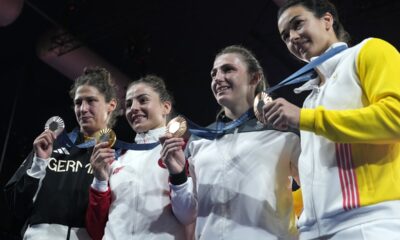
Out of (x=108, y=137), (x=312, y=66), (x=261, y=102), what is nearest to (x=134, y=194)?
(x=108, y=137)

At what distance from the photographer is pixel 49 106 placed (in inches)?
297

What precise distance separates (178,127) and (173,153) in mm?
148

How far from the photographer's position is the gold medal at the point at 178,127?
2205 mm

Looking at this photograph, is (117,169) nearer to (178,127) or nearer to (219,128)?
(178,127)

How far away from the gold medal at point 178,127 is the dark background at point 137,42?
3604 millimetres

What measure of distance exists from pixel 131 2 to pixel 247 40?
67.4 inches

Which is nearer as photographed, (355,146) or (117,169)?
(355,146)

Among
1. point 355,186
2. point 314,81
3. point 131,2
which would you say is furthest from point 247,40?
point 355,186

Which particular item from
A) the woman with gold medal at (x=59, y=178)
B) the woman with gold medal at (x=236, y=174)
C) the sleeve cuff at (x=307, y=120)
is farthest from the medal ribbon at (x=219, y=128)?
the woman with gold medal at (x=59, y=178)

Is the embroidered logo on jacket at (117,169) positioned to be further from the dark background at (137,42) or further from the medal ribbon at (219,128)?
the dark background at (137,42)

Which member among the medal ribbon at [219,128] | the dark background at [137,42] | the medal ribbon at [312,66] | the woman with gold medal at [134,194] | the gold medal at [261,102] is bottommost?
the woman with gold medal at [134,194]

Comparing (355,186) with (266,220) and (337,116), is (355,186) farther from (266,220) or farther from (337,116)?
(266,220)

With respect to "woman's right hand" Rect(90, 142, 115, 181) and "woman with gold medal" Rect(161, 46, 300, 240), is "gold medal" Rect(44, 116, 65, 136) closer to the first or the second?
"woman's right hand" Rect(90, 142, 115, 181)

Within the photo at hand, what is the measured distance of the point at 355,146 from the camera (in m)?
1.58
